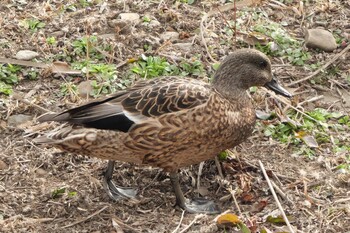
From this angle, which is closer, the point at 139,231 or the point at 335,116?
the point at 139,231

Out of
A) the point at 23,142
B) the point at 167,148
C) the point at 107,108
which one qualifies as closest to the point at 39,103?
the point at 23,142

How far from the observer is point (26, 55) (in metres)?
6.37

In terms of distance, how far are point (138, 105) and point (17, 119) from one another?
4.29 ft

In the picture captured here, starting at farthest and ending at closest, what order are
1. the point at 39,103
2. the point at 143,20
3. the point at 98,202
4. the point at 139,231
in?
the point at 143,20
the point at 39,103
the point at 98,202
the point at 139,231

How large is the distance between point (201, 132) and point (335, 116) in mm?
1554

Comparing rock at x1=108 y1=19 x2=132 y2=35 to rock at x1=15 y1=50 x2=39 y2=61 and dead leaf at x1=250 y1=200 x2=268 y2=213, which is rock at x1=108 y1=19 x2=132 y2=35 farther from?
dead leaf at x1=250 y1=200 x2=268 y2=213

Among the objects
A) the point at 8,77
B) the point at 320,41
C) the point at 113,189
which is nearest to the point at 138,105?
the point at 113,189

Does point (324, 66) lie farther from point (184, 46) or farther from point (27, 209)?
point (27, 209)

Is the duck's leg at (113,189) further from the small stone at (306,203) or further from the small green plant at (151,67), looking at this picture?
the small green plant at (151,67)

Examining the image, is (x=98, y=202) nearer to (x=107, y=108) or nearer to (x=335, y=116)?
(x=107, y=108)

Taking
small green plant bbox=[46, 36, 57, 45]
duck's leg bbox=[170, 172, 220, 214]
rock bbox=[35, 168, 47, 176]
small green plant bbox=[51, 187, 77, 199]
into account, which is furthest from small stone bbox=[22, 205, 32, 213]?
small green plant bbox=[46, 36, 57, 45]

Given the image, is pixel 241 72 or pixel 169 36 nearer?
pixel 241 72

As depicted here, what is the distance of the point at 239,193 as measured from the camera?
5094mm

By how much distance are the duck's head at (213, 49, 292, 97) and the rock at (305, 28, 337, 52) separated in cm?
140
